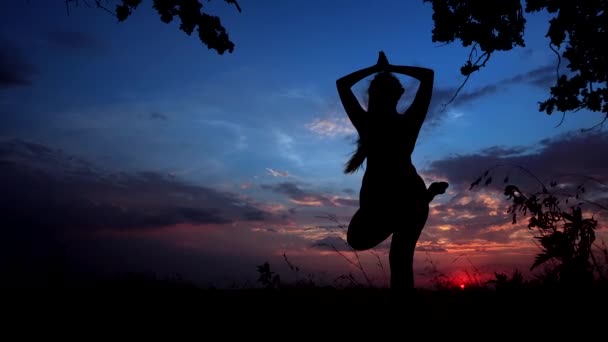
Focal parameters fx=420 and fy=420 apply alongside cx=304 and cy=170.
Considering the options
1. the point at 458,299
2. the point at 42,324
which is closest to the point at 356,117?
the point at 458,299

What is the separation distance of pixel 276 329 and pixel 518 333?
2.12 meters

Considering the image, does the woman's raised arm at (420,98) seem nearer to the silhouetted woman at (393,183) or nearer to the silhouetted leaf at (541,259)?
the silhouetted woman at (393,183)

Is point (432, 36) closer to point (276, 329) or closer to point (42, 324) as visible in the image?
point (276, 329)

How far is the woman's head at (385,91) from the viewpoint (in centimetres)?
425

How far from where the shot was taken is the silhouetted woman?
391 centimetres

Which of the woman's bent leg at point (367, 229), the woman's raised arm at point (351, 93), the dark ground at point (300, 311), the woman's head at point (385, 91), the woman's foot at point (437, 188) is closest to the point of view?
the dark ground at point (300, 311)

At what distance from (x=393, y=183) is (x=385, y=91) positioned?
3.21ft

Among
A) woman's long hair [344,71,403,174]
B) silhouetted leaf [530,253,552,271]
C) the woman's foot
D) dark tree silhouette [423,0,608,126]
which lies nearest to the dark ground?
silhouetted leaf [530,253,552,271]

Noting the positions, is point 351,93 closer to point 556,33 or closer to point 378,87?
point 378,87

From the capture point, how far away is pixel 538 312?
3.71 meters

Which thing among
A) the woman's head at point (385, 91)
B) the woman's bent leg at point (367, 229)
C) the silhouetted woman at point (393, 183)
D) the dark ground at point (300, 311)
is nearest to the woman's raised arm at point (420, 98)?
the silhouetted woman at point (393, 183)

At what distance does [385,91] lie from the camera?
4.25 metres

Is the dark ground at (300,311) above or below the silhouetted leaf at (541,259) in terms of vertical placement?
below

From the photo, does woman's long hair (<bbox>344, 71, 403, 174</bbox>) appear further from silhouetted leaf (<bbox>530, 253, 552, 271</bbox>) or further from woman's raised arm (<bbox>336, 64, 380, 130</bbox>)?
silhouetted leaf (<bbox>530, 253, 552, 271</bbox>)
